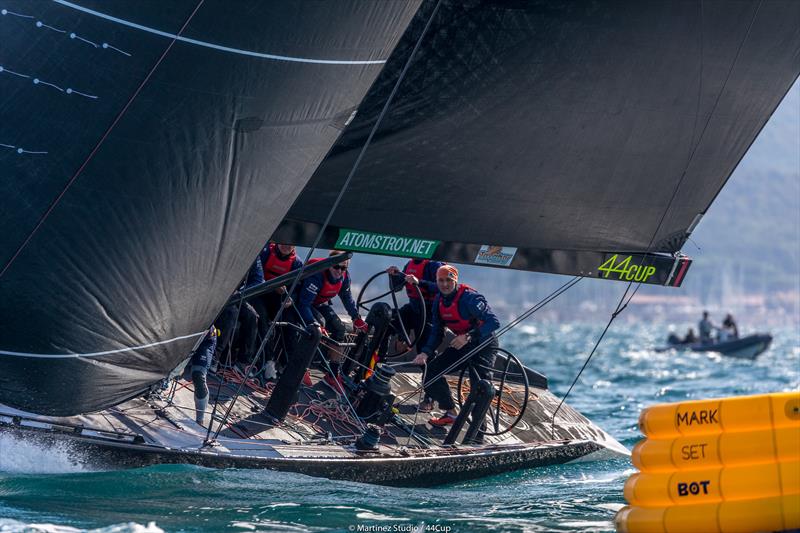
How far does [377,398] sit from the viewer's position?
9.09 meters

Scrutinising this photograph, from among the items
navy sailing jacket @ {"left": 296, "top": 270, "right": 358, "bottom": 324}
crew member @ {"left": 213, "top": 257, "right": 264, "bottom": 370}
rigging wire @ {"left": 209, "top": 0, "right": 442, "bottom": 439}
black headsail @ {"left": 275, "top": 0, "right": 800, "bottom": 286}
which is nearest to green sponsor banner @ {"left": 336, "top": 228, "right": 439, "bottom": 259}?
black headsail @ {"left": 275, "top": 0, "right": 800, "bottom": 286}

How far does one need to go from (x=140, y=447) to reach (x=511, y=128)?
140 inches

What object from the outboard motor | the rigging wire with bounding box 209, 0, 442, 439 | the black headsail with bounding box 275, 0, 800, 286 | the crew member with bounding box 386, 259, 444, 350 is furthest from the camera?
the crew member with bounding box 386, 259, 444, 350

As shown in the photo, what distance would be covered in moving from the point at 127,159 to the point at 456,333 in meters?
3.65

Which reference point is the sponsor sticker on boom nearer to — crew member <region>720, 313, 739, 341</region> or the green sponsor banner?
the green sponsor banner

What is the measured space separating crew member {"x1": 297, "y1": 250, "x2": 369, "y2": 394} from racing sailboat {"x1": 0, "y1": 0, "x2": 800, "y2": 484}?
20cm

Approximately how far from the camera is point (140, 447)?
748 cm

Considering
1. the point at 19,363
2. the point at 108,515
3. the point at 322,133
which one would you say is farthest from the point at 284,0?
the point at 108,515

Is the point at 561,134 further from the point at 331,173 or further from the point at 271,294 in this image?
the point at 271,294

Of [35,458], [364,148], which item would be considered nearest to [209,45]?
[364,148]

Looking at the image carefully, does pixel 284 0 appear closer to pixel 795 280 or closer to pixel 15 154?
pixel 15 154

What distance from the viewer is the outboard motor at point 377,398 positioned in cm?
884

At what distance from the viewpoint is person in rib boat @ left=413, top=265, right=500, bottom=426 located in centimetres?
935

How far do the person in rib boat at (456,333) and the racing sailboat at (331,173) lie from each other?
1.07 feet
